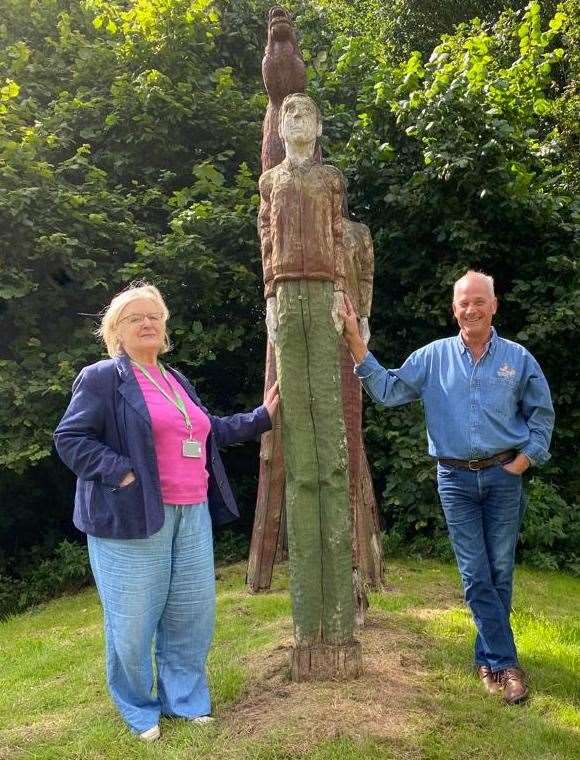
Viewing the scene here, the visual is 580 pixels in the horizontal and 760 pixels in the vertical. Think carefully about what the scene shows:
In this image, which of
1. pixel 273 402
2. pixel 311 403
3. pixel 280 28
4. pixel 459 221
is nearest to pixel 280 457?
Result: pixel 273 402

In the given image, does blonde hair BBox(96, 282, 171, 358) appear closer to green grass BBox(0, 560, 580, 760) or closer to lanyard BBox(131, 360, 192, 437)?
lanyard BBox(131, 360, 192, 437)

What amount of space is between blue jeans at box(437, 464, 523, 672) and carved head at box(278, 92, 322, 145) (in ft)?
5.99

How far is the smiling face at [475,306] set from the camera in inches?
135

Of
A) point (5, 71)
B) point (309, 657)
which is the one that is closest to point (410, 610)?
point (309, 657)

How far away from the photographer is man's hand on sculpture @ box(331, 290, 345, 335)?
11.3 ft

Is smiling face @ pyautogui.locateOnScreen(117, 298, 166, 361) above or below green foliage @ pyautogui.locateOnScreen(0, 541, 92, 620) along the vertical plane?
above

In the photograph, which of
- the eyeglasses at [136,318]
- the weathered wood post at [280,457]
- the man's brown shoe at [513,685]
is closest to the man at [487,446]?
the man's brown shoe at [513,685]

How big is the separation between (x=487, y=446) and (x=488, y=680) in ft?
4.16

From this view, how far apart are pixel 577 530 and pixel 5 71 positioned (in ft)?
27.9

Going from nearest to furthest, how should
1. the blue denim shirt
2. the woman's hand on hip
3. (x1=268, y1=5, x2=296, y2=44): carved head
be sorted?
the woman's hand on hip → the blue denim shirt → (x1=268, y1=5, x2=296, y2=44): carved head

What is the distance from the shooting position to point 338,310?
3.44 m

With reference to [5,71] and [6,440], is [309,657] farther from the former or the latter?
[5,71]

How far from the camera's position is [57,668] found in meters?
4.76

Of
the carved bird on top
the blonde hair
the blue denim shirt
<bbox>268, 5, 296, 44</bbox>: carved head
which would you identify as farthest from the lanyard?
<bbox>268, 5, 296, 44</bbox>: carved head
